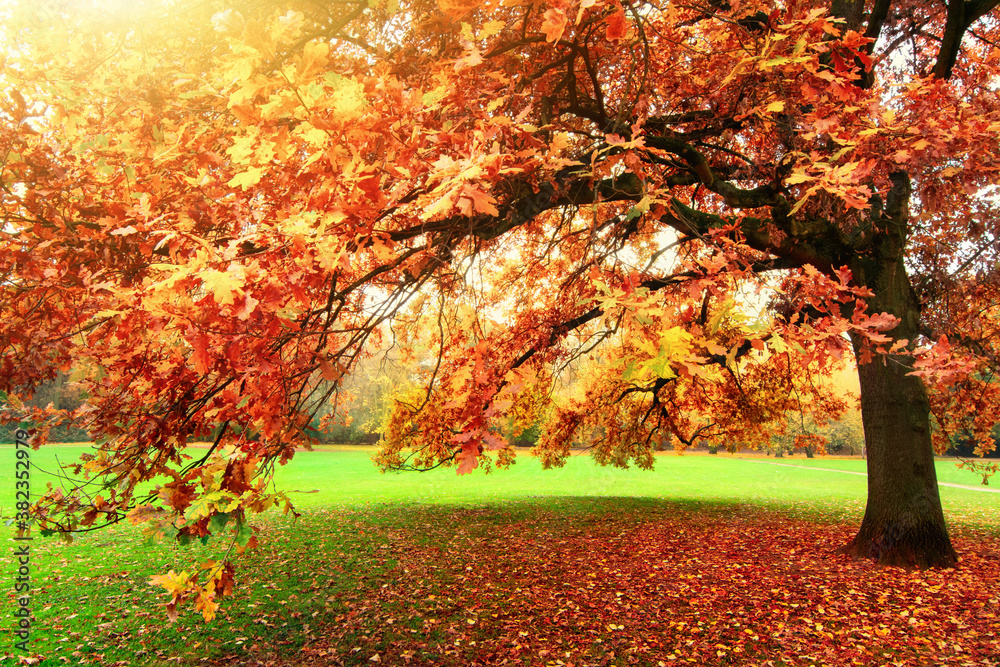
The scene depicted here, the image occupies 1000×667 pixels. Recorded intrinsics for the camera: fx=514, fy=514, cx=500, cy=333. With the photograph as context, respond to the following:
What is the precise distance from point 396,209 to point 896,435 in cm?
698

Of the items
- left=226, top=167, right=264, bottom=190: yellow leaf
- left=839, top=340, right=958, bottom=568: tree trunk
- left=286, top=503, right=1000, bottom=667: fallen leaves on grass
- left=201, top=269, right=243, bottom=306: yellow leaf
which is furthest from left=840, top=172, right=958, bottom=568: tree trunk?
left=201, top=269, right=243, bottom=306: yellow leaf

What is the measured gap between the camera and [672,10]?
5941 millimetres

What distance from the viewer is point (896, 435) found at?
256 inches

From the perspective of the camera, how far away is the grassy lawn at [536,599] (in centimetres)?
471

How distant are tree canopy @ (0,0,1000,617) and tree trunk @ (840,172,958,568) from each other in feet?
0.12

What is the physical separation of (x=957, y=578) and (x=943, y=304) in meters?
3.41

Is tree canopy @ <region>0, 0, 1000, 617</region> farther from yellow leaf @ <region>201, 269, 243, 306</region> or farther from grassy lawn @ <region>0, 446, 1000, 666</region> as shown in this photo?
grassy lawn @ <region>0, 446, 1000, 666</region>

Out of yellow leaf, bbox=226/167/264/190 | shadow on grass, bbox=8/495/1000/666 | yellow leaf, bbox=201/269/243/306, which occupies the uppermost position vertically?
yellow leaf, bbox=226/167/264/190

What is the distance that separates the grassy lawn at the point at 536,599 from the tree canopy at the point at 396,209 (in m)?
0.92

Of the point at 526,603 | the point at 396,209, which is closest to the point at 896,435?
the point at 526,603

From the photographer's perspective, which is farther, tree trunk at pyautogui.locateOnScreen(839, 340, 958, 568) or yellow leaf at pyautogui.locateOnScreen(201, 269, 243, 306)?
tree trunk at pyautogui.locateOnScreen(839, 340, 958, 568)

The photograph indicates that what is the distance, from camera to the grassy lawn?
15.5 feet

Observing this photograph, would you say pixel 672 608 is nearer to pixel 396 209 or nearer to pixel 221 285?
pixel 396 209

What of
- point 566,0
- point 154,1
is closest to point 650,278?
point 566,0
